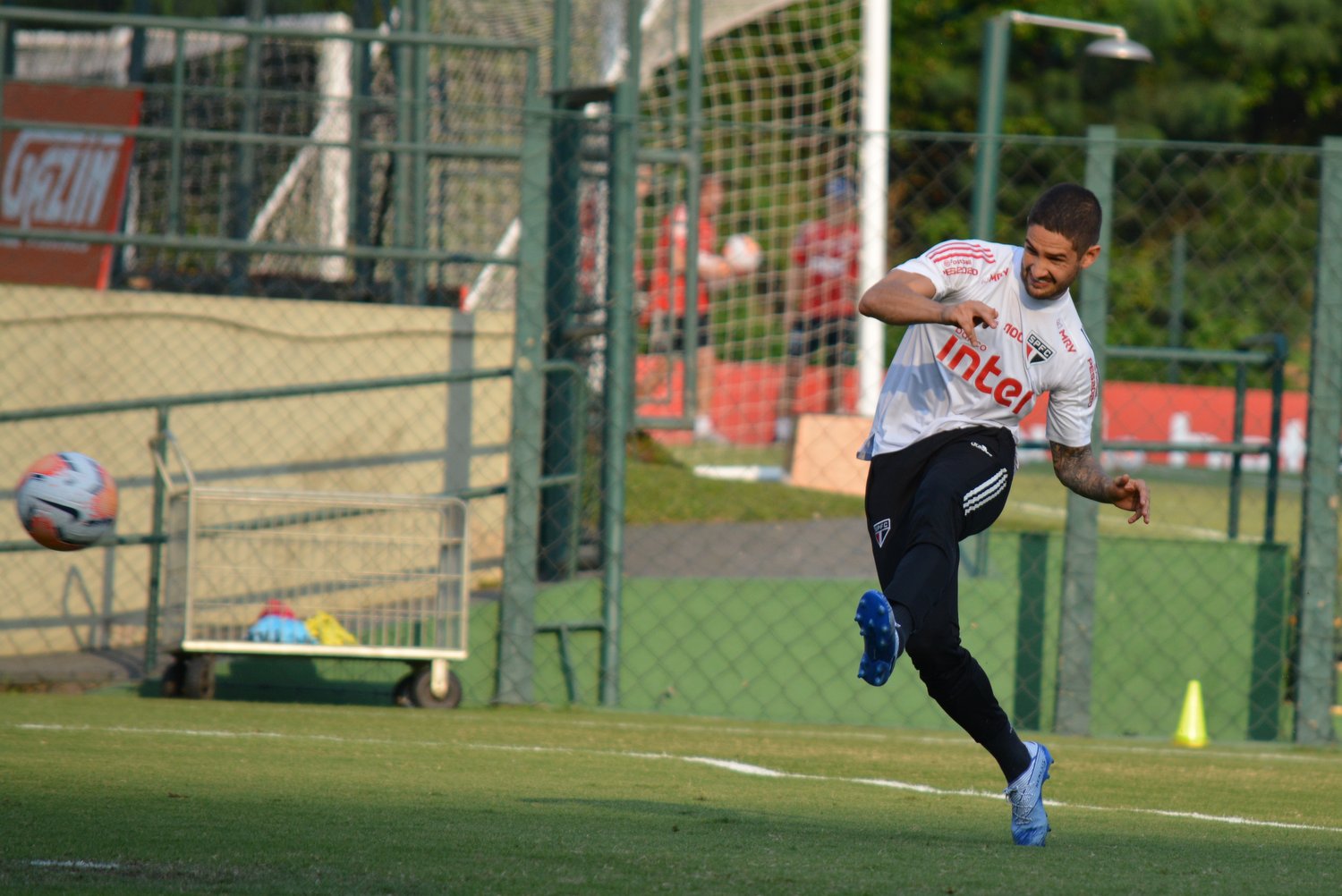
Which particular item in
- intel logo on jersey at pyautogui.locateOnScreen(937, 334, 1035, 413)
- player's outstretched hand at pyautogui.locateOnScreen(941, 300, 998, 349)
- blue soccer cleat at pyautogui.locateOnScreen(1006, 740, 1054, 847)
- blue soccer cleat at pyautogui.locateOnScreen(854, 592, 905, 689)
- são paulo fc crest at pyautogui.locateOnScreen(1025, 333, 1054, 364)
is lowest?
blue soccer cleat at pyautogui.locateOnScreen(1006, 740, 1054, 847)

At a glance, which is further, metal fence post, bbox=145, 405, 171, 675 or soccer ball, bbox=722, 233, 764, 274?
soccer ball, bbox=722, 233, 764, 274

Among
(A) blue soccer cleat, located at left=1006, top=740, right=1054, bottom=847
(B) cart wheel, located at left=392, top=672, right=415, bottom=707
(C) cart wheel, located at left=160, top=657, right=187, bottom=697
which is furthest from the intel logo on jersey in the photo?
(C) cart wheel, located at left=160, top=657, right=187, bottom=697

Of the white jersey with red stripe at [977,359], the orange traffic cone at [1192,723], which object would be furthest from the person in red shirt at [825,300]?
the white jersey with red stripe at [977,359]

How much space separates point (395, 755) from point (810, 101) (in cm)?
1439

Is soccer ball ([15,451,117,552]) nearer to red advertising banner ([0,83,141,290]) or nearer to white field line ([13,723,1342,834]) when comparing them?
white field line ([13,723,1342,834])

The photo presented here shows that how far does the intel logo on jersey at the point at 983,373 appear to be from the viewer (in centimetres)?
506

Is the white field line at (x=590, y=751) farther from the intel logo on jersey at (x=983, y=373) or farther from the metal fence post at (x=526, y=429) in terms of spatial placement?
the metal fence post at (x=526, y=429)

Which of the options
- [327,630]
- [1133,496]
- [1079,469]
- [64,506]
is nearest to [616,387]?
[327,630]

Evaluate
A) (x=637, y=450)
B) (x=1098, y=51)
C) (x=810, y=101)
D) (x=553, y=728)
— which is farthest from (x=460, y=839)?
(x=810, y=101)

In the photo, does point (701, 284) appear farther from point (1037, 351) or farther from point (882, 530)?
point (882, 530)

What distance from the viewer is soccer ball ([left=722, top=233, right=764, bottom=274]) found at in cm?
1767

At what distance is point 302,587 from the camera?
9.69m

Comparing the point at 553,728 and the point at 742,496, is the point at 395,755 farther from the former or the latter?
the point at 742,496

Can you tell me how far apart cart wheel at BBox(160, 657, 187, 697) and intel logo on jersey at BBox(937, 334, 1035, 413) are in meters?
5.14
